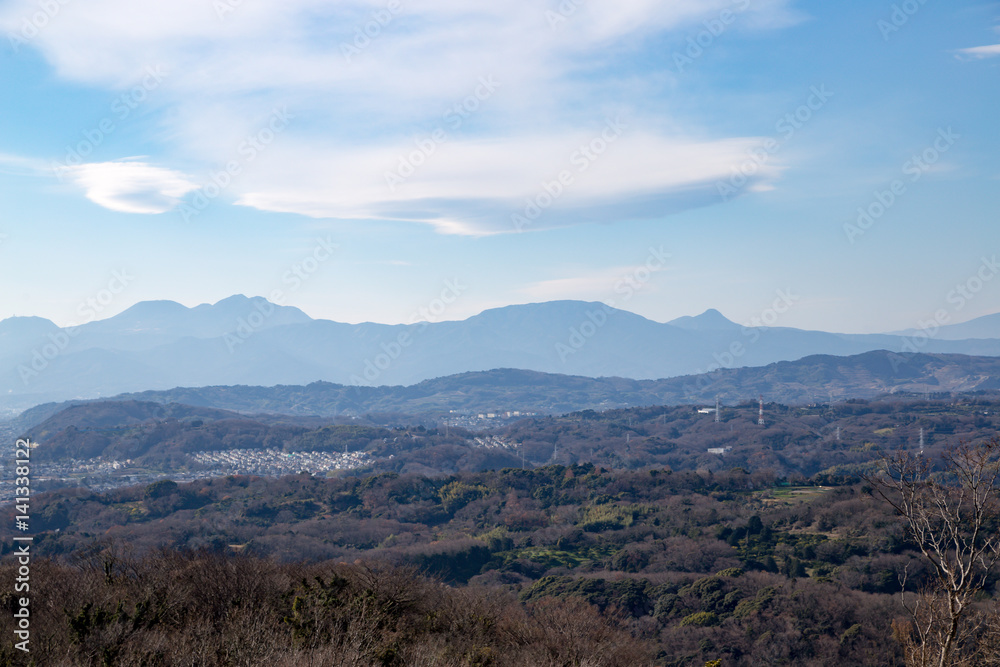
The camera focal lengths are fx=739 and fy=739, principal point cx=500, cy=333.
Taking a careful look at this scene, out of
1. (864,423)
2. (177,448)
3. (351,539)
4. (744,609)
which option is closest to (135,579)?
(744,609)

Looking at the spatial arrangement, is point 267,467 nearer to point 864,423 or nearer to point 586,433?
point 586,433

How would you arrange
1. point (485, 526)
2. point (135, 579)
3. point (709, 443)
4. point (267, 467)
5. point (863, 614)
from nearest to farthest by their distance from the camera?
point (135, 579)
point (863, 614)
point (485, 526)
point (267, 467)
point (709, 443)

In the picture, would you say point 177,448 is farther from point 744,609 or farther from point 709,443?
point 744,609

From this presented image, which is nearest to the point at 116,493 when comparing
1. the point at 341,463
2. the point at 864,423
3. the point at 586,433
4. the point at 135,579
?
the point at 341,463

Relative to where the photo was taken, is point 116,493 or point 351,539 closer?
point 351,539

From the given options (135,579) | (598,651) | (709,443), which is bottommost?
(709,443)

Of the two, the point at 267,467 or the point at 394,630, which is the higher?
the point at 394,630

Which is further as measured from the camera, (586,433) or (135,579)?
(586,433)

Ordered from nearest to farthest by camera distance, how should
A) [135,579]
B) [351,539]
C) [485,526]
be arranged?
[135,579], [351,539], [485,526]

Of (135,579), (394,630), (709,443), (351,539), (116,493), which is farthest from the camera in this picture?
(709,443)
